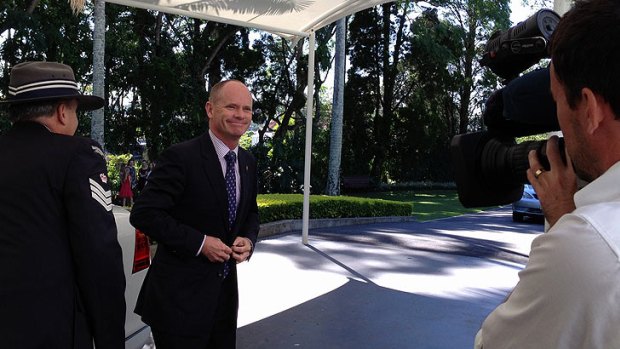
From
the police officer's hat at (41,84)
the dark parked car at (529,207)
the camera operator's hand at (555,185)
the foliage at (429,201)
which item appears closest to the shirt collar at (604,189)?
the camera operator's hand at (555,185)

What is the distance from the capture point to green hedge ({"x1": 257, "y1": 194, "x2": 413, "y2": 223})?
36.0 feet

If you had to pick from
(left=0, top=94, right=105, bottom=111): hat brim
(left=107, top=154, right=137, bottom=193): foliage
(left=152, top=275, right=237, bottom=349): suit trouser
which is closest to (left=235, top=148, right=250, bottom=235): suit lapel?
(left=152, top=275, right=237, bottom=349): suit trouser

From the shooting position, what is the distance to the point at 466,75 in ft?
100

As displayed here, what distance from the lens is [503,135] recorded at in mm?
1370

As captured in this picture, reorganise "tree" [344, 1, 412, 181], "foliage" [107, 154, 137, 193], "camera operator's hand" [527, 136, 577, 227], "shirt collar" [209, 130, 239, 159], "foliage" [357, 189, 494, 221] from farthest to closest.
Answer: "tree" [344, 1, 412, 181] → "foliage" [107, 154, 137, 193] → "foliage" [357, 189, 494, 221] → "shirt collar" [209, 130, 239, 159] → "camera operator's hand" [527, 136, 577, 227]

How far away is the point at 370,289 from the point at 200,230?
3988mm

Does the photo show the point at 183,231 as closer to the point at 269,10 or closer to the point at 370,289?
the point at 370,289

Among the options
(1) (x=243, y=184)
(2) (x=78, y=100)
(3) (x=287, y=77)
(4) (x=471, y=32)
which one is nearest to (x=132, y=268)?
(1) (x=243, y=184)

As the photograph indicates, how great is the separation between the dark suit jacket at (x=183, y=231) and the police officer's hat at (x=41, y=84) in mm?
524

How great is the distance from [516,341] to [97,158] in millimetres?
1573

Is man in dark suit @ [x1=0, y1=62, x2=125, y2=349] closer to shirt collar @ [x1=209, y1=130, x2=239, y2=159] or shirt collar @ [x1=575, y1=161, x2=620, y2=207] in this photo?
shirt collar @ [x1=209, y1=130, x2=239, y2=159]

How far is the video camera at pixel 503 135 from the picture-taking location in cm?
125

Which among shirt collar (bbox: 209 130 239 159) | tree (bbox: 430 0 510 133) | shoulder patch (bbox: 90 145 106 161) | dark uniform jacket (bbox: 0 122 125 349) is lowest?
dark uniform jacket (bbox: 0 122 125 349)

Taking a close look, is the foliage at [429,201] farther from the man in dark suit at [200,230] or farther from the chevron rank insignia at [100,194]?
the chevron rank insignia at [100,194]
